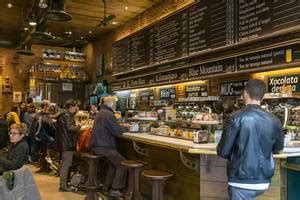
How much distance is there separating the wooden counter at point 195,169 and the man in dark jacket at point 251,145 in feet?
1.41

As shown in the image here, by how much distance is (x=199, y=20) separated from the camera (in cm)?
553

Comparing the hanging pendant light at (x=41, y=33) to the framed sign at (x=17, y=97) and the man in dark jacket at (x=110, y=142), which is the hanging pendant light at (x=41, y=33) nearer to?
the man in dark jacket at (x=110, y=142)

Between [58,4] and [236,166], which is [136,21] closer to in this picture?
[58,4]

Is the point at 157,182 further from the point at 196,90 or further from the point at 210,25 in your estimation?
the point at 196,90

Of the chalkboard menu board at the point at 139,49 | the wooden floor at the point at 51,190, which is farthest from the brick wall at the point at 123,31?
the wooden floor at the point at 51,190

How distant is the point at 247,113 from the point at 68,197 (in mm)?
3676

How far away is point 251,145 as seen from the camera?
8.50ft

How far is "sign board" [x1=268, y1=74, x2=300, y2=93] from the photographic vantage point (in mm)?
4153

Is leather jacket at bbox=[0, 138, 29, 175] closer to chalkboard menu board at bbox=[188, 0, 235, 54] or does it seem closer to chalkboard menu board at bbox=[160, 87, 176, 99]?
chalkboard menu board at bbox=[188, 0, 235, 54]

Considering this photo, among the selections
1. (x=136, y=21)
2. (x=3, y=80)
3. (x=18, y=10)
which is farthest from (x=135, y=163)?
(x=3, y=80)

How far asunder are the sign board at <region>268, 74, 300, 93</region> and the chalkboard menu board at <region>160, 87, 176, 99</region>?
252 centimetres

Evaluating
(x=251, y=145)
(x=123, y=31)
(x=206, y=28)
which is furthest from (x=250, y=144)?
(x=123, y=31)

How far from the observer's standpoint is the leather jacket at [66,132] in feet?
18.9

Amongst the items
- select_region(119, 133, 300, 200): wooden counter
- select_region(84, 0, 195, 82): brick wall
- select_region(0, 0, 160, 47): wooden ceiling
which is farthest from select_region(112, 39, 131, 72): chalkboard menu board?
select_region(119, 133, 300, 200): wooden counter
